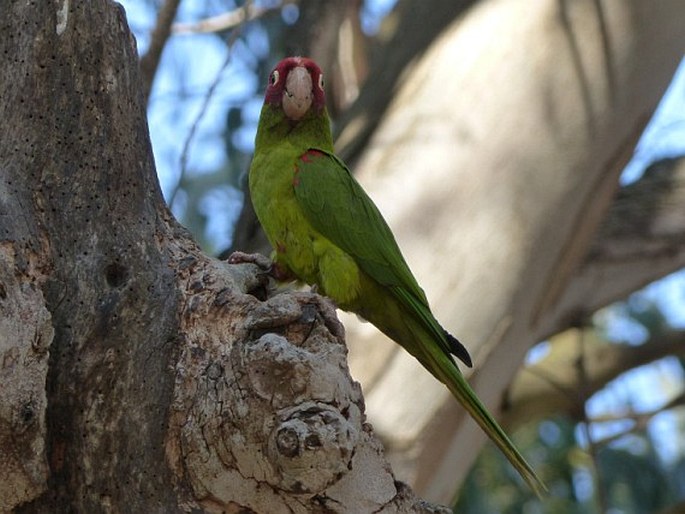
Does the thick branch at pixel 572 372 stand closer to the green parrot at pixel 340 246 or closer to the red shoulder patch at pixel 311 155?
the green parrot at pixel 340 246

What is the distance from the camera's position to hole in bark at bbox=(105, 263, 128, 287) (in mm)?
1799

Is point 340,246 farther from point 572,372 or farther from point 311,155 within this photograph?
point 572,372

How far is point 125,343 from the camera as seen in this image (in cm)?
174

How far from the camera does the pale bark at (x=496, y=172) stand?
124 inches

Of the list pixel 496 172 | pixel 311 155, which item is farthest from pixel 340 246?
pixel 496 172

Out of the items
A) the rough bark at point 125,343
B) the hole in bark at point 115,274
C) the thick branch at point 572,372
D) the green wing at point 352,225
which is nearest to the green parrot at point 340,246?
the green wing at point 352,225

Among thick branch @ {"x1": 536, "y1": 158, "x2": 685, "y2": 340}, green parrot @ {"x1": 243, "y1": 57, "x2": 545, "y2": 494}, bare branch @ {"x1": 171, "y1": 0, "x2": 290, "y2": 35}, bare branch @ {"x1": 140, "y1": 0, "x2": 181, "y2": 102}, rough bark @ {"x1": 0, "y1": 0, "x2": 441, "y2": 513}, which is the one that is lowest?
rough bark @ {"x1": 0, "y1": 0, "x2": 441, "y2": 513}

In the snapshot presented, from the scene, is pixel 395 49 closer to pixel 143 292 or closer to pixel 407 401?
pixel 407 401

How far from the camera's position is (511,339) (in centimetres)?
332

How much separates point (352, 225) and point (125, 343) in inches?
43.1

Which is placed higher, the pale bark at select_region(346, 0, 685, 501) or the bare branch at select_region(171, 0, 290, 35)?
the bare branch at select_region(171, 0, 290, 35)

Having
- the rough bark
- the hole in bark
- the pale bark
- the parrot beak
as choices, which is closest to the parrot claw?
the rough bark

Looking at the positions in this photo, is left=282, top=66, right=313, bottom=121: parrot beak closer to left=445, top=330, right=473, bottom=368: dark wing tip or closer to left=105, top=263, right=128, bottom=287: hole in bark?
left=445, top=330, right=473, bottom=368: dark wing tip

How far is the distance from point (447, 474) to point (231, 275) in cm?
163
